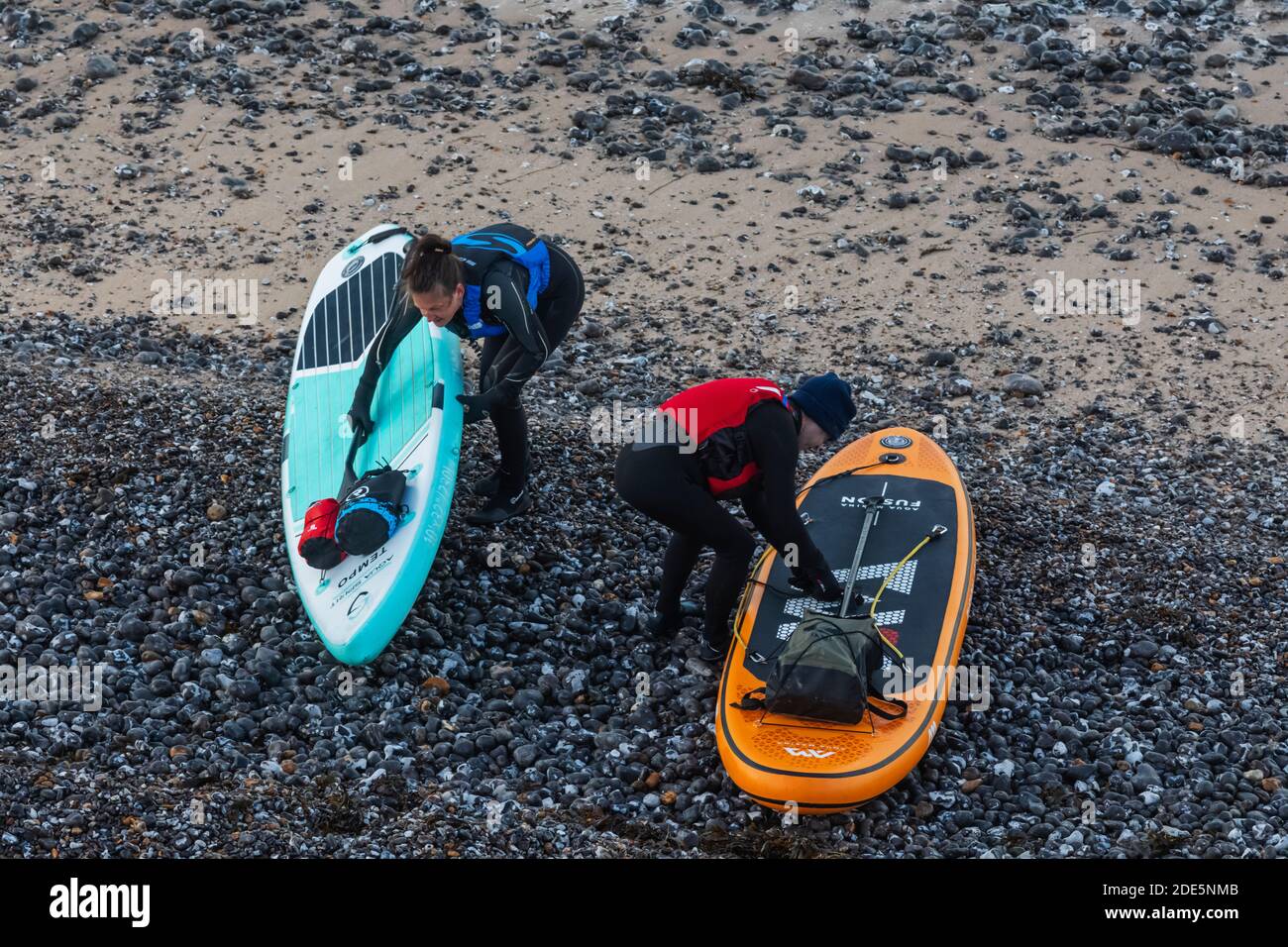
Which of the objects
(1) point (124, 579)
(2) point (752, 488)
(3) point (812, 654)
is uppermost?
(2) point (752, 488)

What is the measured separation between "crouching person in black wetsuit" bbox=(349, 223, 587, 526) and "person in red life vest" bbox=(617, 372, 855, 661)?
1.01 meters

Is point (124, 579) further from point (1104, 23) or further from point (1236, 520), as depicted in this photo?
point (1104, 23)

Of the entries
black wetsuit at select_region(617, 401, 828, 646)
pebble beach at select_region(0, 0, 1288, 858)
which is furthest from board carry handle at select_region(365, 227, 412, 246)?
black wetsuit at select_region(617, 401, 828, 646)

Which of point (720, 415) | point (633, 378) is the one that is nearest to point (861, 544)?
point (720, 415)

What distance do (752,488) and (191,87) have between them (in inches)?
338

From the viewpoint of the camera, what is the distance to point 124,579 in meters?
6.59

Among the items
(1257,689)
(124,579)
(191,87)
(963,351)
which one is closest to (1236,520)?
(1257,689)

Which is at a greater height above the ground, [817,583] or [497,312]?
[497,312]

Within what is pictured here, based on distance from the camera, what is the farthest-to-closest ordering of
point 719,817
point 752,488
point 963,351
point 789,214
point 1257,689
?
point 789,214 → point 963,351 → point 1257,689 → point 752,488 → point 719,817

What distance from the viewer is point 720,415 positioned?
550 centimetres

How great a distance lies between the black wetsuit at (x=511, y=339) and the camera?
6.25 meters

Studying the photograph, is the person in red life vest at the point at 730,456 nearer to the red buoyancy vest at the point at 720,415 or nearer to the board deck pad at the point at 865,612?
the red buoyancy vest at the point at 720,415

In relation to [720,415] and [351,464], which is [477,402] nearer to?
[351,464]

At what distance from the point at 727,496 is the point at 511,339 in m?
1.46
